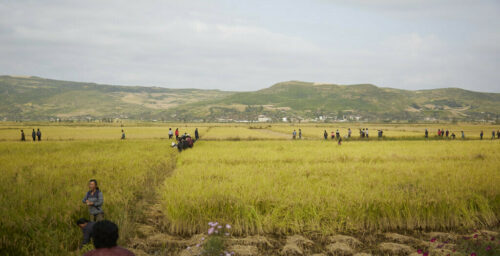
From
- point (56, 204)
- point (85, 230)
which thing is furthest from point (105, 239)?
point (56, 204)

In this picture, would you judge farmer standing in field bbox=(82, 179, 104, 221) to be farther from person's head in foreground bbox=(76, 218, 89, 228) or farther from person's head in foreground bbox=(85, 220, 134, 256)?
person's head in foreground bbox=(85, 220, 134, 256)

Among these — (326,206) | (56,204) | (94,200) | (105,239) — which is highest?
(105,239)

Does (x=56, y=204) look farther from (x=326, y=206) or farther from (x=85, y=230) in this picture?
(x=326, y=206)

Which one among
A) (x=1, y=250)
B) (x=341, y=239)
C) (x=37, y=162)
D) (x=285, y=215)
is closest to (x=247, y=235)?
(x=285, y=215)

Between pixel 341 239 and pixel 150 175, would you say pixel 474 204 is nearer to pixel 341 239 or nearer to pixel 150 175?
pixel 341 239

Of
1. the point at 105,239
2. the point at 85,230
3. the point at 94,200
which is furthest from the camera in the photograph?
the point at 94,200

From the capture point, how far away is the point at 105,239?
2990 millimetres

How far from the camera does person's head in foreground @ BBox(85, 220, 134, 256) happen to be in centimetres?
295

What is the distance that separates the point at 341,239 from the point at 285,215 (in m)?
1.48

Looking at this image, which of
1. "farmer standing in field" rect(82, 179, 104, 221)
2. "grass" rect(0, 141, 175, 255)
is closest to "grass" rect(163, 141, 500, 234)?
"grass" rect(0, 141, 175, 255)

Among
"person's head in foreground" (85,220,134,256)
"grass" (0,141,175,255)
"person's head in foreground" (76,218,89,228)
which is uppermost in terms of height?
"person's head in foreground" (85,220,134,256)

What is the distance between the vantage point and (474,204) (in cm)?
834

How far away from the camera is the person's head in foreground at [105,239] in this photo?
Result: 9.68 ft

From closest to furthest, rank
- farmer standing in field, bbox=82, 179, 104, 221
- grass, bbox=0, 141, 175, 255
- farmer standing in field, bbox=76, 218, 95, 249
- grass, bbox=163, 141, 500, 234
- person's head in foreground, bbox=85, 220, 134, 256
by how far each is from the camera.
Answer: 1. person's head in foreground, bbox=85, 220, 134, 256
2. grass, bbox=0, 141, 175, 255
3. farmer standing in field, bbox=76, 218, 95, 249
4. farmer standing in field, bbox=82, 179, 104, 221
5. grass, bbox=163, 141, 500, 234
